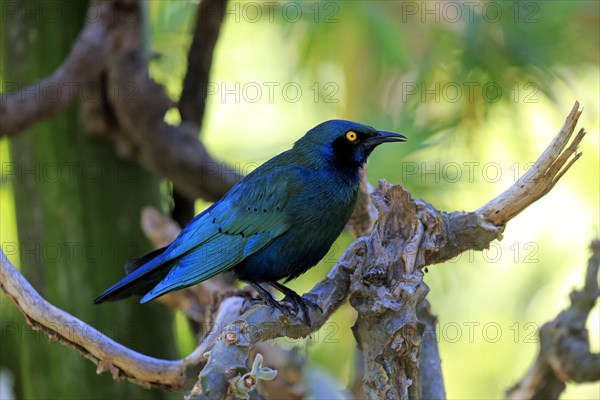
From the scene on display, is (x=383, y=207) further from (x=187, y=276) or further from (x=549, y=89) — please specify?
(x=549, y=89)

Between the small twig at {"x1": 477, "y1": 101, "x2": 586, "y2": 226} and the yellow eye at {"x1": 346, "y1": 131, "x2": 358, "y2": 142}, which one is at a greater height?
the small twig at {"x1": 477, "y1": 101, "x2": 586, "y2": 226}

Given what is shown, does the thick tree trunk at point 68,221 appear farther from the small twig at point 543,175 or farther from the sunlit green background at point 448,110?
the small twig at point 543,175

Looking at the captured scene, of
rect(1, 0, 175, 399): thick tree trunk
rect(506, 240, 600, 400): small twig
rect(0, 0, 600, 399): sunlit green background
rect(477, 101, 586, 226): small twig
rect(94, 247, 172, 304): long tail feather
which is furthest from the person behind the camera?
rect(0, 0, 600, 399): sunlit green background

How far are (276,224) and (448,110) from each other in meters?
2.73

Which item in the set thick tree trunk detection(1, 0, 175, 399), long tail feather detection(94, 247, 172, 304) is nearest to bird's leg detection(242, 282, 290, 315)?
long tail feather detection(94, 247, 172, 304)

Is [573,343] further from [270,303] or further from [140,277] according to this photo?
[140,277]

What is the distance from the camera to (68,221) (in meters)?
4.54

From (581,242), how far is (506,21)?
1717 millimetres

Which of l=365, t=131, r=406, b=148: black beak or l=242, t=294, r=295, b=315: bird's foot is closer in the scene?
l=242, t=294, r=295, b=315: bird's foot

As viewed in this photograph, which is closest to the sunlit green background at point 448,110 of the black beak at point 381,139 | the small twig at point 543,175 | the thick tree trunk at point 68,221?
the thick tree trunk at point 68,221

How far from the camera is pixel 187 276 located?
311 cm

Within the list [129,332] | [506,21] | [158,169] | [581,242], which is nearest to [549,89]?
[506,21]

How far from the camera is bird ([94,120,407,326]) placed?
10.7 feet

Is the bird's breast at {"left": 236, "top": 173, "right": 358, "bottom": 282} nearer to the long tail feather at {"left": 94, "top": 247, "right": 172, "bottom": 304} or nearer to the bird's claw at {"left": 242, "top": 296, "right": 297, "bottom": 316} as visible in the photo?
the bird's claw at {"left": 242, "top": 296, "right": 297, "bottom": 316}
